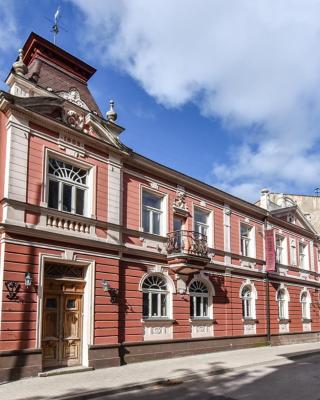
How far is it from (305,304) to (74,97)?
1980 cm

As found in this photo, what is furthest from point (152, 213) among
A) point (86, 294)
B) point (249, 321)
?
point (249, 321)

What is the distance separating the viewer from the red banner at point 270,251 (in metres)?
23.1

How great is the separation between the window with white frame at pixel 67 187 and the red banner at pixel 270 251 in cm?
1223

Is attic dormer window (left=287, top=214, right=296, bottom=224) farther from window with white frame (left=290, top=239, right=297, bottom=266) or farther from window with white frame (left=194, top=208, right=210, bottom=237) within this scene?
window with white frame (left=194, top=208, right=210, bottom=237)

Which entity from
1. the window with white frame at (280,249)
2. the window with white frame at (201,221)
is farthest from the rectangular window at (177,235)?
the window with white frame at (280,249)

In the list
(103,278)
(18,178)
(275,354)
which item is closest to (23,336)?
(103,278)

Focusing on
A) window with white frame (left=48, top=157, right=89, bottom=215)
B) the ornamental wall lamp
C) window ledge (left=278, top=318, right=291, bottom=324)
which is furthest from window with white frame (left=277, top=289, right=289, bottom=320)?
window with white frame (left=48, top=157, right=89, bottom=215)

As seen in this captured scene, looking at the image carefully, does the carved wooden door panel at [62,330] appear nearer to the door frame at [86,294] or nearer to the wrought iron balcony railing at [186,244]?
the door frame at [86,294]

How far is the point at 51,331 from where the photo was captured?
1318cm

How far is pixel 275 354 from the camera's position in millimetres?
18062

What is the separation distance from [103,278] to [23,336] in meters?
3.29

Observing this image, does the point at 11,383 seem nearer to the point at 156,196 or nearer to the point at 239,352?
the point at 156,196

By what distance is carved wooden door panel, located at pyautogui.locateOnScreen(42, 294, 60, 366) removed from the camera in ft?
42.2

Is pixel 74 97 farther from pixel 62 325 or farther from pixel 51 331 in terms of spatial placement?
pixel 51 331
